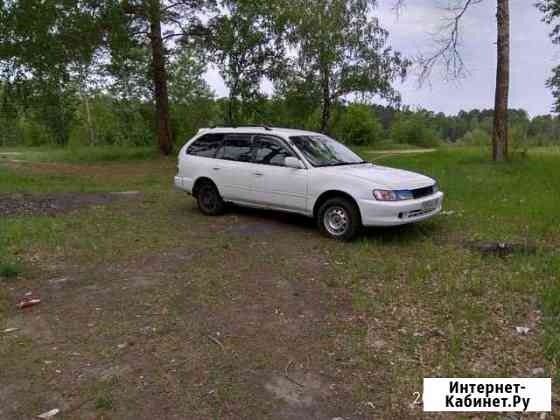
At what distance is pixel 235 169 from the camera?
7965mm

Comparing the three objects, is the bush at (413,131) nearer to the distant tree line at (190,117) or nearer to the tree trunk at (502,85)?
the distant tree line at (190,117)

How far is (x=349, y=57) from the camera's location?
23500mm

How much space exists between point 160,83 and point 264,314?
1801 centimetres

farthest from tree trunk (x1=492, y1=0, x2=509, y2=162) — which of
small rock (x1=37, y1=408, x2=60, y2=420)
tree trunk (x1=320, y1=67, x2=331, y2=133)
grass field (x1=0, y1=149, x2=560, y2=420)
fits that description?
small rock (x1=37, y1=408, x2=60, y2=420)

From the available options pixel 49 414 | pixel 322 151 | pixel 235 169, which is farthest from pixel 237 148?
pixel 49 414

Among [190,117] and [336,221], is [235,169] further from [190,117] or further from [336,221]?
[190,117]

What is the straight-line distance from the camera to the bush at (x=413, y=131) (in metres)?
64.0

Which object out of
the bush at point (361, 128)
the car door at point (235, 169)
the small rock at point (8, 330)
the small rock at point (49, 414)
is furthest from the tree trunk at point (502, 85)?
the bush at point (361, 128)

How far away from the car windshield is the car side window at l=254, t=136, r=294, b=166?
0.82ft

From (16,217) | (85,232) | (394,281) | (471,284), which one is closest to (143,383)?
(394,281)

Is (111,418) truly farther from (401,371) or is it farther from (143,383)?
(401,371)

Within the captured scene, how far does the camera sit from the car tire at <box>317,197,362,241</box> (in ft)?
21.4

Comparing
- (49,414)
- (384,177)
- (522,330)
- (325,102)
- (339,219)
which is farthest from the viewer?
(325,102)

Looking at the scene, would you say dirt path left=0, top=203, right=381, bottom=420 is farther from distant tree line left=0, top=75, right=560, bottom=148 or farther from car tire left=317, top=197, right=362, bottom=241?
→ distant tree line left=0, top=75, right=560, bottom=148
